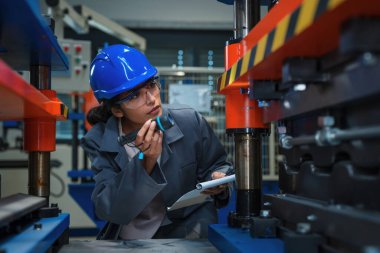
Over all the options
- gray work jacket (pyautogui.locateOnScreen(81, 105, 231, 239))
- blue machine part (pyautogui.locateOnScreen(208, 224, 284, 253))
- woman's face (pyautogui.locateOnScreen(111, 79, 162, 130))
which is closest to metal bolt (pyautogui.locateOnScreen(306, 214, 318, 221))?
blue machine part (pyautogui.locateOnScreen(208, 224, 284, 253))

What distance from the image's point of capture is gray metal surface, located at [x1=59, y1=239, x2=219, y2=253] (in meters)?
1.27

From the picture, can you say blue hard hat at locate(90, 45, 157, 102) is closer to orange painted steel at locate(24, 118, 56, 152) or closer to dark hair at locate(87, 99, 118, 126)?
dark hair at locate(87, 99, 118, 126)

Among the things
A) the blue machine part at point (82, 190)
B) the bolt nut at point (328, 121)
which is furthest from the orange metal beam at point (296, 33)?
the blue machine part at point (82, 190)

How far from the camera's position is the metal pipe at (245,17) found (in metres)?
1.39

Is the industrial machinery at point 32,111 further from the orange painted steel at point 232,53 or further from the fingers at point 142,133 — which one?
the orange painted steel at point 232,53

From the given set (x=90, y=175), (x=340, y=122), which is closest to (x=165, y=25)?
(x=90, y=175)

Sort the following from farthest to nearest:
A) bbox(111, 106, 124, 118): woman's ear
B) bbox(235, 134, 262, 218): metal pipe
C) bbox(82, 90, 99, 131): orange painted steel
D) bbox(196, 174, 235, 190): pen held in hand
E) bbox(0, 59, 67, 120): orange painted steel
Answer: bbox(82, 90, 99, 131): orange painted steel < bbox(111, 106, 124, 118): woman's ear < bbox(196, 174, 235, 190): pen held in hand < bbox(235, 134, 262, 218): metal pipe < bbox(0, 59, 67, 120): orange painted steel

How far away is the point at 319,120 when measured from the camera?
34.5 inches

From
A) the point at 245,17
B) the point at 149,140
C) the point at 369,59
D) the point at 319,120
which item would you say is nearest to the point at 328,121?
the point at 319,120

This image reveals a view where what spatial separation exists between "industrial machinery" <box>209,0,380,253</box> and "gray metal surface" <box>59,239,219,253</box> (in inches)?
2.9

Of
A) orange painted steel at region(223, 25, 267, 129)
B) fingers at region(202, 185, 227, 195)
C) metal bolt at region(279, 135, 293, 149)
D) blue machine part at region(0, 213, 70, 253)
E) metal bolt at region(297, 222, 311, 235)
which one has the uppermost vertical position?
orange painted steel at region(223, 25, 267, 129)

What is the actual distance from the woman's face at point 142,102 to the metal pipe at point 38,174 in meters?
0.35

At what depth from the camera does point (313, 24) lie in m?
0.66

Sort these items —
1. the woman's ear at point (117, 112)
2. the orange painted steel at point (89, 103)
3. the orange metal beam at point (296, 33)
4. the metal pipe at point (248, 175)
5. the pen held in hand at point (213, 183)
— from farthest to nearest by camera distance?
1. the orange painted steel at point (89, 103)
2. the woman's ear at point (117, 112)
3. the pen held in hand at point (213, 183)
4. the metal pipe at point (248, 175)
5. the orange metal beam at point (296, 33)
